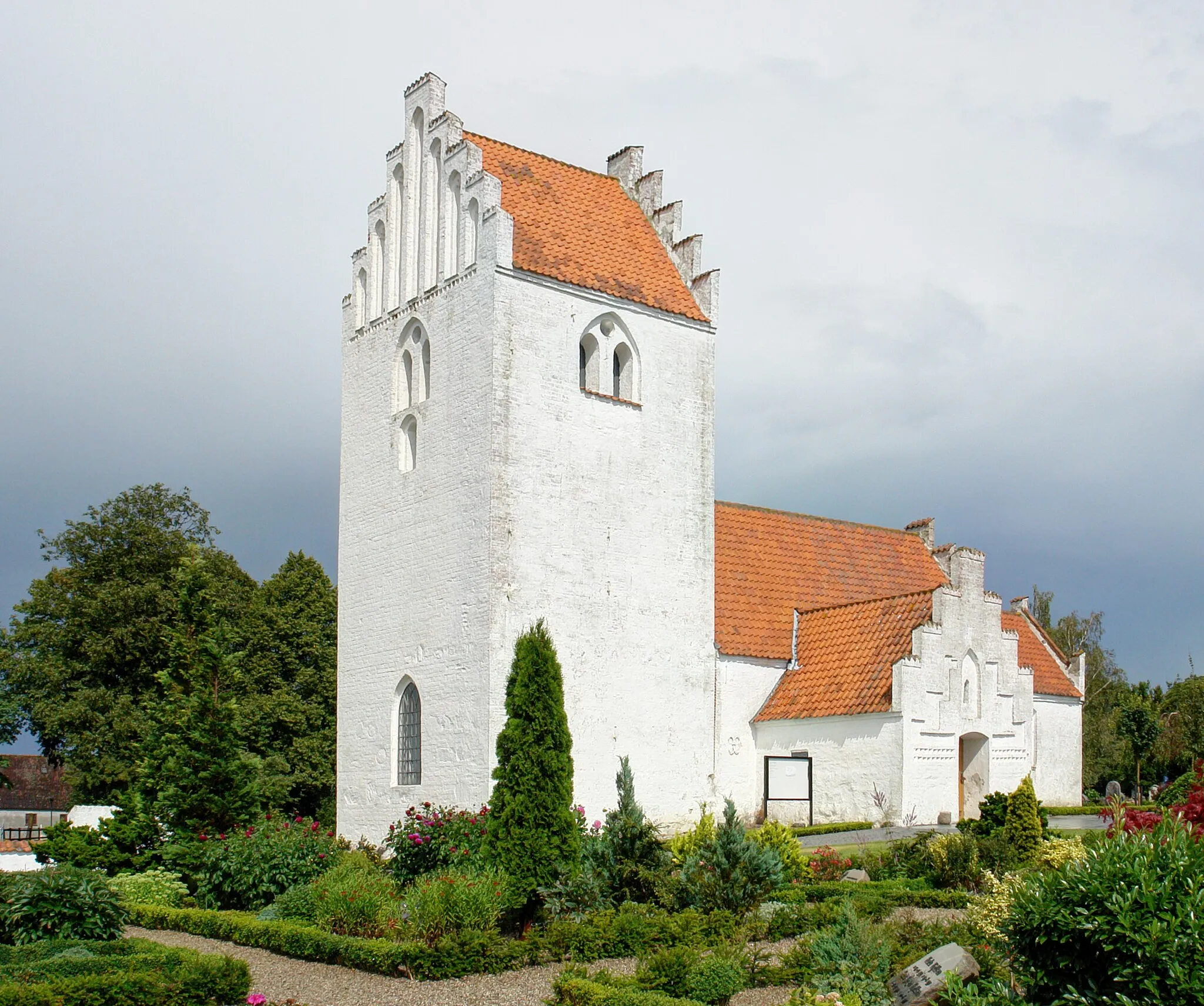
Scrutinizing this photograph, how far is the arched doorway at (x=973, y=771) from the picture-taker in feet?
80.3

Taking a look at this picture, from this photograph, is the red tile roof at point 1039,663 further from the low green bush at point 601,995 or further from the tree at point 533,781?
the low green bush at point 601,995

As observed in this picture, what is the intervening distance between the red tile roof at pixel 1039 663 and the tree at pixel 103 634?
2190cm

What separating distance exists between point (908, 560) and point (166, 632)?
16.3m

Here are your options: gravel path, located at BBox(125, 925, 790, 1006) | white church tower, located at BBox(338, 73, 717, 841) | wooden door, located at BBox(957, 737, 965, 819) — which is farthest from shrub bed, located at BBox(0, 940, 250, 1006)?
wooden door, located at BBox(957, 737, 965, 819)

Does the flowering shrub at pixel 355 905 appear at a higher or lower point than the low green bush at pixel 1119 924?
lower

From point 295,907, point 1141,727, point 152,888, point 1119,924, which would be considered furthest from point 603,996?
point 1141,727

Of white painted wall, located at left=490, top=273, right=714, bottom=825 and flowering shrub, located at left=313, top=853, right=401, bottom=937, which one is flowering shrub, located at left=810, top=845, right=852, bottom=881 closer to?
white painted wall, located at left=490, top=273, right=714, bottom=825

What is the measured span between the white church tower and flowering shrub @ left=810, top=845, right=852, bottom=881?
4168 mm

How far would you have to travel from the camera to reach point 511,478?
20891 mm

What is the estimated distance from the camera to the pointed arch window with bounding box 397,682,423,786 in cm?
2189

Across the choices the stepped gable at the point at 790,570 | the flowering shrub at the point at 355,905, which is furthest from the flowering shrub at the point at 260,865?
the stepped gable at the point at 790,570

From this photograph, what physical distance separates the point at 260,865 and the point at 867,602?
→ 12.7 meters

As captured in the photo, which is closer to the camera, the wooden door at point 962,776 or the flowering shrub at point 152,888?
the flowering shrub at point 152,888

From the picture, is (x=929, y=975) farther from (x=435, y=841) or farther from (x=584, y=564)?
(x=584, y=564)
